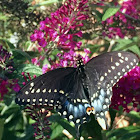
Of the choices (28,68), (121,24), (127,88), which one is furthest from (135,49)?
(28,68)

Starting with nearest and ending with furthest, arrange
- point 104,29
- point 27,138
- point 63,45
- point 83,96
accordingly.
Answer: point 83,96 → point 63,45 → point 27,138 → point 104,29

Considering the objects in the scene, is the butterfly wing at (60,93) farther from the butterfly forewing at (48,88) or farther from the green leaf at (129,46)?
the green leaf at (129,46)

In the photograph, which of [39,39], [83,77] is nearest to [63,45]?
[39,39]

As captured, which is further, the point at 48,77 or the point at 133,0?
the point at 133,0

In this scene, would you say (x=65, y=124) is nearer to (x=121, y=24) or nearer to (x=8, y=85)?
(x=8, y=85)

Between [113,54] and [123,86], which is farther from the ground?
[113,54]

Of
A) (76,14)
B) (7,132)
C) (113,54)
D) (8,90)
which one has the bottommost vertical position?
(7,132)

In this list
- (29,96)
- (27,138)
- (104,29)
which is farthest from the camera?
(104,29)

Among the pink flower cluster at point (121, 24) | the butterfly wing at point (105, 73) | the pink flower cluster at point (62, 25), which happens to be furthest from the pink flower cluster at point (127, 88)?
the pink flower cluster at point (121, 24)

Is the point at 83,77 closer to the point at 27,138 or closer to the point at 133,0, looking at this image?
the point at 27,138
